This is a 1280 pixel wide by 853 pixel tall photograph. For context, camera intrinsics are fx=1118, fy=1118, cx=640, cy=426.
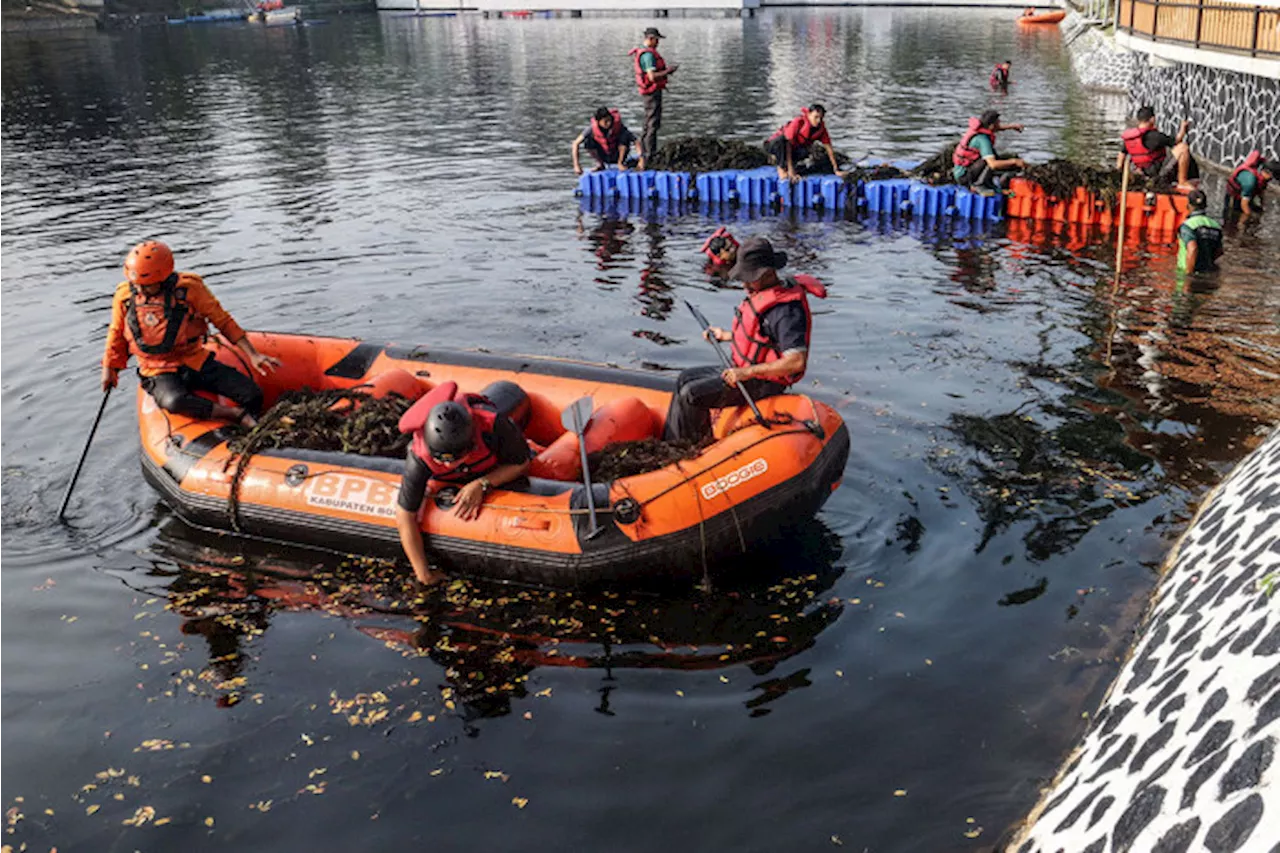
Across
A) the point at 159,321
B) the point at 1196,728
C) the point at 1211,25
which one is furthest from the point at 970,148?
the point at 1196,728

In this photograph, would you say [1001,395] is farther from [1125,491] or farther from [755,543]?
[755,543]

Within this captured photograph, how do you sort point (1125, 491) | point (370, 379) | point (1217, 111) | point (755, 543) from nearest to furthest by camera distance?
point (755, 543), point (1125, 491), point (370, 379), point (1217, 111)

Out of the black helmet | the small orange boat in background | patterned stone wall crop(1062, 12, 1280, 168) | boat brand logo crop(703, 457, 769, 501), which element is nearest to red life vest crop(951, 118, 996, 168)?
patterned stone wall crop(1062, 12, 1280, 168)

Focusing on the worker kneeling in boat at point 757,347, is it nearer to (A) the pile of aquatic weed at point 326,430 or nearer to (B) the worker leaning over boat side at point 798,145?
(A) the pile of aquatic weed at point 326,430

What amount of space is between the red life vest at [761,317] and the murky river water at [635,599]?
143 centimetres

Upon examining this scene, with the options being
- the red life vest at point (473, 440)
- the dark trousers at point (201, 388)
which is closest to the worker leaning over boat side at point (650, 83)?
the dark trousers at point (201, 388)

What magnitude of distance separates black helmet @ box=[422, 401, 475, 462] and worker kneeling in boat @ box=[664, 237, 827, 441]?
185 centimetres

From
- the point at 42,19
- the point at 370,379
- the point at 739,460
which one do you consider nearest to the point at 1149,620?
the point at 739,460

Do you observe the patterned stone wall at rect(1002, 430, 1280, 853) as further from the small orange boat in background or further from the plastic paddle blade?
the small orange boat in background

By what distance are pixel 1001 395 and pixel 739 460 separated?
411 cm

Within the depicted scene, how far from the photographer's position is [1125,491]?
8.80m

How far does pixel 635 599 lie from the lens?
7.89 metres

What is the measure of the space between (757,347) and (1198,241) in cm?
848

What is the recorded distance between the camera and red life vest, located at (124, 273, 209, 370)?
9227mm
